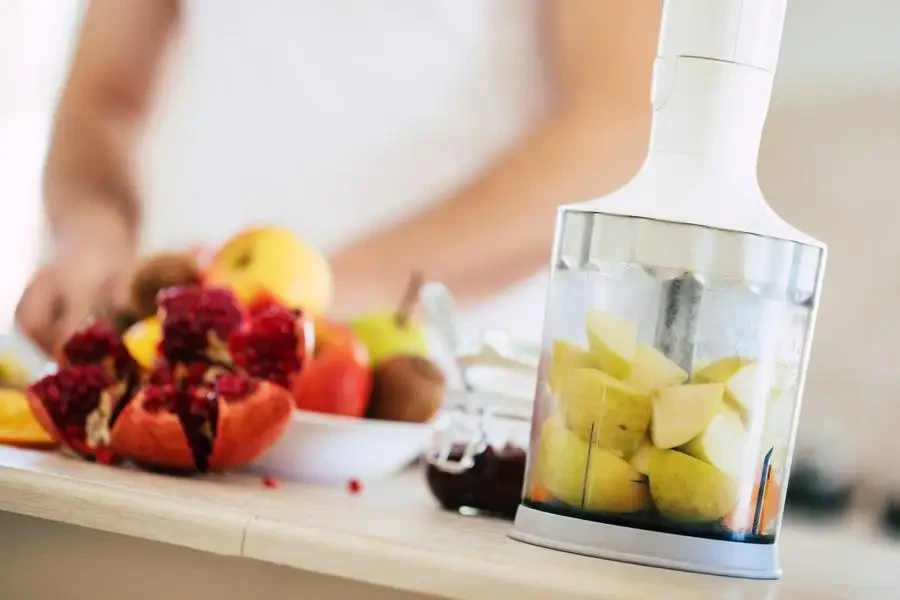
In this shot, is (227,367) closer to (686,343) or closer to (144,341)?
(144,341)

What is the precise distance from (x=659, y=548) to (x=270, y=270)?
1.34ft

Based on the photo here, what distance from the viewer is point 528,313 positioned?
38.6 inches

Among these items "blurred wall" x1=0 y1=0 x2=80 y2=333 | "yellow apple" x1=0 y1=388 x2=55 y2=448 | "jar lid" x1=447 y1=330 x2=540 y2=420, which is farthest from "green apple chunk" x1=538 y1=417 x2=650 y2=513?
"blurred wall" x1=0 y1=0 x2=80 y2=333

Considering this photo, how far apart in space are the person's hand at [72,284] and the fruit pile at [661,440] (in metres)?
0.68

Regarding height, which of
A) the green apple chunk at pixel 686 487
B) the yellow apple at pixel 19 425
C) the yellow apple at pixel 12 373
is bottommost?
the yellow apple at pixel 12 373

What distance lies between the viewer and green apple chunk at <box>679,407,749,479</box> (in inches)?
21.7

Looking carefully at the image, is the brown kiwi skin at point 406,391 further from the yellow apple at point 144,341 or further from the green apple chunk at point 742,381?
the green apple chunk at point 742,381

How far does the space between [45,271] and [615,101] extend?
611mm

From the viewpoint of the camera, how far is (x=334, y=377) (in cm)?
78

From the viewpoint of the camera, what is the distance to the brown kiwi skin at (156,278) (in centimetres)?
89

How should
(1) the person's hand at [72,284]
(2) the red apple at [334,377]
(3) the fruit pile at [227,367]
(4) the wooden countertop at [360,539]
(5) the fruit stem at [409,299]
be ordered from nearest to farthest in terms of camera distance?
(4) the wooden countertop at [360,539] < (3) the fruit pile at [227,367] < (2) the red apple at [334,377] < (5) the fruit stem at [409,299] < (1) the person's hand at [72,284]

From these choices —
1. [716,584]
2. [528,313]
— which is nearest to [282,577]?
[716,584]

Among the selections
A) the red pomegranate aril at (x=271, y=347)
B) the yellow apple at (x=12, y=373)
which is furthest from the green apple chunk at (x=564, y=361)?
the yellow apple at (x=12, y=373)

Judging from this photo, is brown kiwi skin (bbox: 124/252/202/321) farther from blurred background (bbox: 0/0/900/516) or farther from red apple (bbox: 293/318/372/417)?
blurred background (bbox: 0/0/900/516)
